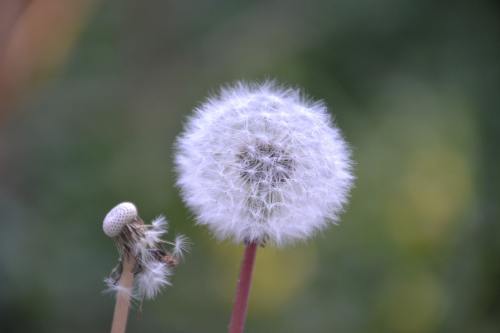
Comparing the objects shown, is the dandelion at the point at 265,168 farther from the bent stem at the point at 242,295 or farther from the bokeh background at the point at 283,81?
the bokeh background at the point at 283,81

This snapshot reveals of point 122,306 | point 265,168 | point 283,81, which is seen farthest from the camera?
point 283,81

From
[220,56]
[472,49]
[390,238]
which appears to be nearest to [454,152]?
[390,238]

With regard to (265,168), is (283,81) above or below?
above

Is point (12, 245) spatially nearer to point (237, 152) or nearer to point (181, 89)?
point (181, 89)

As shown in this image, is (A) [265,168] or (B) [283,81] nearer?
(A) [265,168]

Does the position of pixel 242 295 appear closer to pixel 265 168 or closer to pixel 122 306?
pixel 122 306

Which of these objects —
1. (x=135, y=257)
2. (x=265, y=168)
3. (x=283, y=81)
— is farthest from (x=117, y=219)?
(x=283, y=81)
